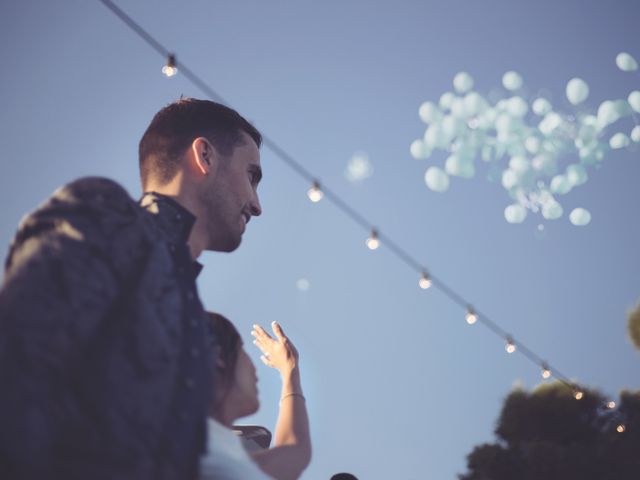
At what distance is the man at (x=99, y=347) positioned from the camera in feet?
1.98

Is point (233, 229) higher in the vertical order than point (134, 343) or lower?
higher

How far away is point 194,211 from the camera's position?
1.67 metres

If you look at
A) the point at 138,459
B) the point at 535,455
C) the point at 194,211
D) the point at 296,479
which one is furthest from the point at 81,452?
the point at 535,455

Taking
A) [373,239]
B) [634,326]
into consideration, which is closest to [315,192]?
[373,239]

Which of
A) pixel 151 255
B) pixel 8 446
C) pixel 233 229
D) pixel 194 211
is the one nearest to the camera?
pixel 8 446

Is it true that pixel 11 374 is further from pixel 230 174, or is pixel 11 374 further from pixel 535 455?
pixel 535 455

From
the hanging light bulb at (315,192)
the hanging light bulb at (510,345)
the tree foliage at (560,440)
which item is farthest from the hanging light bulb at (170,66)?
the tree foliage at (560,440)

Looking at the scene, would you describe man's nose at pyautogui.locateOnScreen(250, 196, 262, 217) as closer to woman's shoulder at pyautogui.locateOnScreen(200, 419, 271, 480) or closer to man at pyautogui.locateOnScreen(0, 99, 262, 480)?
man at pyautogui.locateOnScreen(0, 99, 262, 480)

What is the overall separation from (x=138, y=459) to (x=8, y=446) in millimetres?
186

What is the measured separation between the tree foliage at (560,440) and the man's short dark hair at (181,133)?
36.1 ft

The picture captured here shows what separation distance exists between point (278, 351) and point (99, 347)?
1490 millimetres

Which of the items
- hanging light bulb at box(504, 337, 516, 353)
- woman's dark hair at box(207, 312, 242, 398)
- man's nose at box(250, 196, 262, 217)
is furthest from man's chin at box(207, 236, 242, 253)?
hanging light bulb at box(504, 337, 516, 353)

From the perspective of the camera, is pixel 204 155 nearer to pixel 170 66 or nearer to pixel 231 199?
pixel 231 199

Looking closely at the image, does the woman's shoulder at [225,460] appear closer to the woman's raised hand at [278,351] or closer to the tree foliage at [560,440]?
the woman's raised hand at [278,351]
